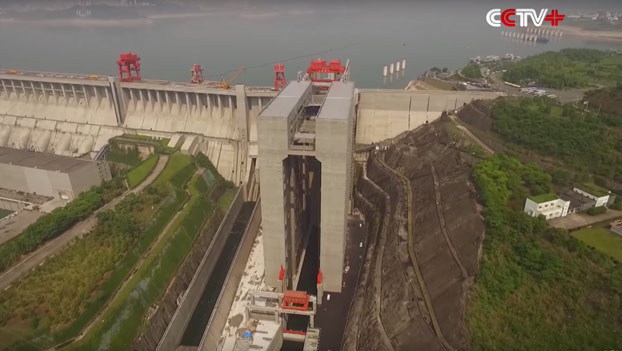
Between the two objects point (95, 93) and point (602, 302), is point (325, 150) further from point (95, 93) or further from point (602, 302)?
point (95, 93)

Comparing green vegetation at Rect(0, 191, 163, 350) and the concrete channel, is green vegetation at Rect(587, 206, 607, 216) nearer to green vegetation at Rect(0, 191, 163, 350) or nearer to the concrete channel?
the concrete channel

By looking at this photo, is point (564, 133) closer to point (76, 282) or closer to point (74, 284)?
point (76, 282)

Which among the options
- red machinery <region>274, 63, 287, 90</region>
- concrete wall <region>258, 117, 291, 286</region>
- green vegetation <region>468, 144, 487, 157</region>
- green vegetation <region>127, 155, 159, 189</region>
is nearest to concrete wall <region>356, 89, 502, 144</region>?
red machinery <region>274, 63, 287, 90</region>

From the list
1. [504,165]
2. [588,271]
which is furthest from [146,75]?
[588,271]

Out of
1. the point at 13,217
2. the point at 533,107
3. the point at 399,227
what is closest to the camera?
the point at 399,227

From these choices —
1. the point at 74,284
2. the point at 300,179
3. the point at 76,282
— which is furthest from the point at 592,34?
the point at 74,284

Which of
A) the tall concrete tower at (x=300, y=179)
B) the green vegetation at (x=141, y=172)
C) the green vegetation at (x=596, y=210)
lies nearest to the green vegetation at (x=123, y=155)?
the green vegetation at (x=141, y=172)
